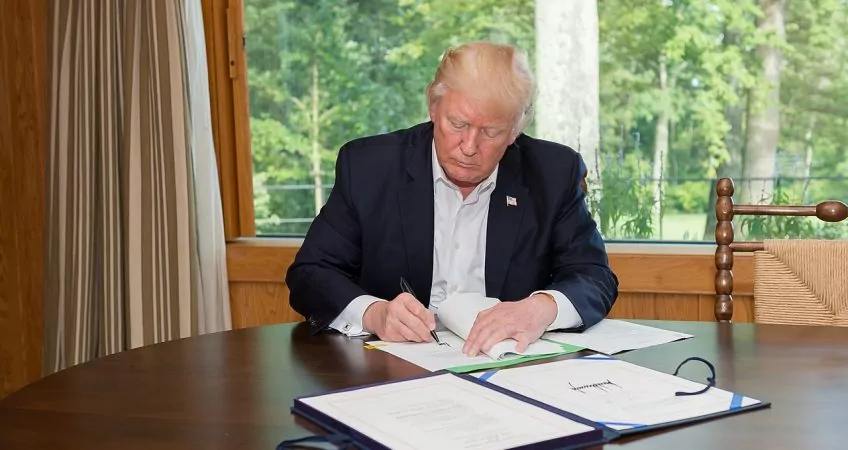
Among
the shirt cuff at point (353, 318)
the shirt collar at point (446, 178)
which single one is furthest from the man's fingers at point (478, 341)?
the shirt collar at point (446, 178)

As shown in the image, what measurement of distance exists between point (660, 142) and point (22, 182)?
84.3 inches

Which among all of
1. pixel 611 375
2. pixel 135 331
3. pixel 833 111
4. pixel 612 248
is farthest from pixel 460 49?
pixel 135 331

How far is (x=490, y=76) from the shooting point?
76.3 inches

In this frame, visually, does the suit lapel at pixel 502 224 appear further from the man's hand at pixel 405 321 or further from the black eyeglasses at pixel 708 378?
the black eyeglasses at pixel 708 378

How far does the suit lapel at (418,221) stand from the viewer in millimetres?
2070

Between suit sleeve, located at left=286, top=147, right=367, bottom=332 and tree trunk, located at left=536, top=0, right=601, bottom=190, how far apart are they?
1.16m

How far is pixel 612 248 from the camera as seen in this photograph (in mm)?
3053

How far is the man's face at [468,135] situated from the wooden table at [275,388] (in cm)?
46

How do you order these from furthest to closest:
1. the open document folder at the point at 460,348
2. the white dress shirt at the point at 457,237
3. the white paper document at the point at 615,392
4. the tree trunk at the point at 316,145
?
the tree trunk at the point at 316,145 < the white dress shirt at the point at 457,237 < the open document folder at the point at 460,348 < the white paper document at the point at 615,392

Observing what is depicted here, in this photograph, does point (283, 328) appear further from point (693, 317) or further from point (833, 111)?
point (833, 111)

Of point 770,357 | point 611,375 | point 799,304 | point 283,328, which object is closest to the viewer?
point 611,375

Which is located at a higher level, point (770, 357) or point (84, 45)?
point (84, 45)

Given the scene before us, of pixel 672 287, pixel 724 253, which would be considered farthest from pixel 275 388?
pixel 672 287

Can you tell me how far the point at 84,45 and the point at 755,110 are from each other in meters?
2.10
